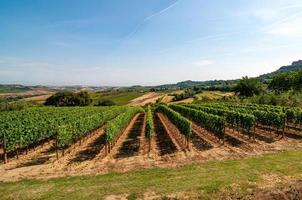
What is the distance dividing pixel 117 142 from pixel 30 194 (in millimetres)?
13752

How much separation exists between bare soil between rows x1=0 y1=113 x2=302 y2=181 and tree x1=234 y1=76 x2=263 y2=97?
76.0m

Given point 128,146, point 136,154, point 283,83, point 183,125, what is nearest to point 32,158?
point 128,146

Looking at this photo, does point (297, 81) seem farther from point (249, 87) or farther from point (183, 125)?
point (183, 125)

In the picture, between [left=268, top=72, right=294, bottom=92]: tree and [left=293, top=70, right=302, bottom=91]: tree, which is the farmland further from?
[left=268, top=72, right=294, bottom=92]: tree

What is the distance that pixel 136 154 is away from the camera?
69.8 ft

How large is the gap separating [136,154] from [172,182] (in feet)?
25.4

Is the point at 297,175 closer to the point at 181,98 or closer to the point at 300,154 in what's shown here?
the point at 300,154

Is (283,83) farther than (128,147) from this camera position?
Yes

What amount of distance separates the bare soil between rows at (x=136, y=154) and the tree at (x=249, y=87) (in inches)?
2992

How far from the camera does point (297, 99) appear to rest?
52781 mm

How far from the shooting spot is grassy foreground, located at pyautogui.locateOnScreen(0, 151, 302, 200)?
12797 mm

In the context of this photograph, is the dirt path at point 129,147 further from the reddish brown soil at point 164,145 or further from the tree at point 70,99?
the tree at point 70,99

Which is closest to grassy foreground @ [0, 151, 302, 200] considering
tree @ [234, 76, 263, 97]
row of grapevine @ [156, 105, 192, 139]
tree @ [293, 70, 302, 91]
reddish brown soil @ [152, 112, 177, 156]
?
reddish brown soil @ [152, 112, 177, 156]

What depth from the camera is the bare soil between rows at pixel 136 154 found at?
17.8 m
